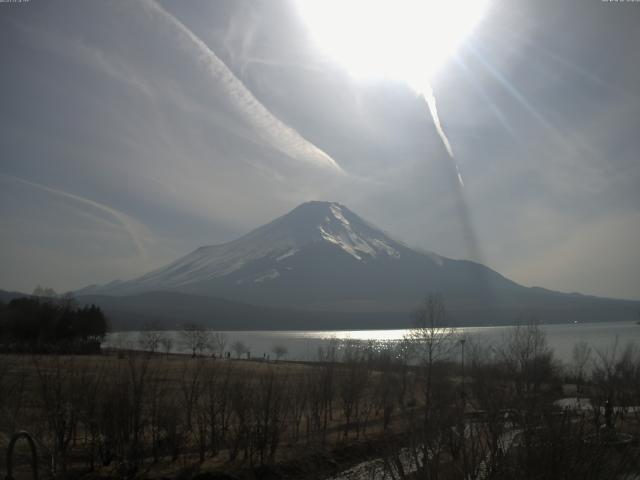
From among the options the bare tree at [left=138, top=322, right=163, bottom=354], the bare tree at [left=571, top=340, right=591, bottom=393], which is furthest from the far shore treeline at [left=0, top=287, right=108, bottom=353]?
the bare tree at [left=571, top=340, right=591, bottom=393]

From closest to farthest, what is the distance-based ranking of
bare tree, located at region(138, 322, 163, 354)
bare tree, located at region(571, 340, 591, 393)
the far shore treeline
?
bare tree, located at region(571, 340, 591, 393)
the far shore treeline
bare tree, located at region(138, 322, 163, 354)

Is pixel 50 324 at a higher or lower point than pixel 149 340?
higher

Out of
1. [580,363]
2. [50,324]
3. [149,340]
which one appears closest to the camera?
[580,363]

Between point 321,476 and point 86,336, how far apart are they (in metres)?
66.2

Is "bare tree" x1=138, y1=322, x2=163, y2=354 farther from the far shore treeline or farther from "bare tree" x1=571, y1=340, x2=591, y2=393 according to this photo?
"bare tree" x1=571, y1=340, x2=591, y2=393

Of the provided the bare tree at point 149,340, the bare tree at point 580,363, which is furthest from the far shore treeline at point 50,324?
the bare tree at point 580,363

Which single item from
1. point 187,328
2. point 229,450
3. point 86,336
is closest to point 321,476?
point 229,450

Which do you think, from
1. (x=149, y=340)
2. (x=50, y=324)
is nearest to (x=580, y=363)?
(x=149, y=340)

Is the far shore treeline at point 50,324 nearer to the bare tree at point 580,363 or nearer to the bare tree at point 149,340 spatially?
the bare tree at point 149,340

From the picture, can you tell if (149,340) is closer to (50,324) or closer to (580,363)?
(50,324)

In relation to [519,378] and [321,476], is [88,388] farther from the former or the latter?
[519,378]

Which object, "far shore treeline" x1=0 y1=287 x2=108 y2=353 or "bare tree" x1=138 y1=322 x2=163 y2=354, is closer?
"far shore treeline" x1=0 y1=287 x2=108 y2=353

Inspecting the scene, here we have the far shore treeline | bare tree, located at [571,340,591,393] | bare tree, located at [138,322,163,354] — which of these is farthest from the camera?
bare tree, located at [138,322,163,354]

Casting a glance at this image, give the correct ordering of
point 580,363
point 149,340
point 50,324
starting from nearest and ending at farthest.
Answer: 1. point 580,363
2. point 50,324
3. point 149,340
